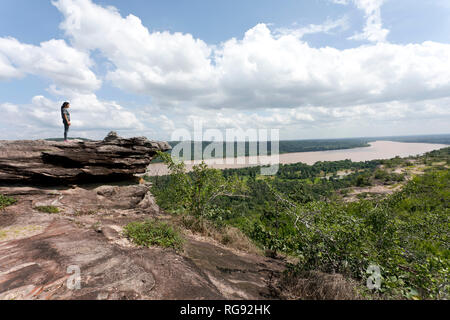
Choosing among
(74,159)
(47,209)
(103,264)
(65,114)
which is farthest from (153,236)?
(65,114)

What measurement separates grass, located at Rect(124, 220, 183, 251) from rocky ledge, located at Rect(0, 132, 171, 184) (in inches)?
189

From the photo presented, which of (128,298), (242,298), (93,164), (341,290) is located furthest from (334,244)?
(93,164)

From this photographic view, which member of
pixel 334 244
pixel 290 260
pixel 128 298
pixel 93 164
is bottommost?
pixel 290 260

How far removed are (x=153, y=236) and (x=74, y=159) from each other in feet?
19.5

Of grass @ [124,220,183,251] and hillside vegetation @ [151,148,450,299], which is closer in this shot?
hillside vegetation @ [151,148,450,299]

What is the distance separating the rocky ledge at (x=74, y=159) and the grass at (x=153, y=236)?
480 centimetres

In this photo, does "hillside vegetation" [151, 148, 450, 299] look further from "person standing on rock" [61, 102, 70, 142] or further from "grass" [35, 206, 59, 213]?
"person standing on rock" [61, 102, 70, 142]

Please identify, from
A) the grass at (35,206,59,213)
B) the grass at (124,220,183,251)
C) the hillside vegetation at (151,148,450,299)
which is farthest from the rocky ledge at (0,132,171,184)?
the grass at (124,220,183,251)

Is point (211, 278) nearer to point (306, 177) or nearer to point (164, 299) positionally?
point (164, 299)

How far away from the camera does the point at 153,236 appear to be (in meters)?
5.52

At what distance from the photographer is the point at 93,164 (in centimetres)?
923

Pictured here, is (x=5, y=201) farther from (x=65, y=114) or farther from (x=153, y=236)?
(x=153, y=236)

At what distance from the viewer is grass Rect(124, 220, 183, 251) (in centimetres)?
523
